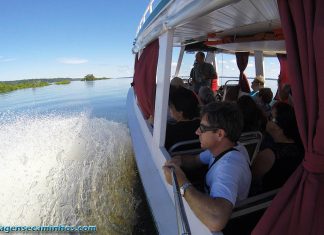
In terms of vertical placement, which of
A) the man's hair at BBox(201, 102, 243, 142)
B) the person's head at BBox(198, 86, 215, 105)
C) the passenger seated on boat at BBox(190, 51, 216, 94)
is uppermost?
the passenger seated on boat at BBox(190, 51, 216, 94)

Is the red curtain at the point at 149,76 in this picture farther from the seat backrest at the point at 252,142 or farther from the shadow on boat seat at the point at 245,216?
the shadow on boat seat at the point at 245,216

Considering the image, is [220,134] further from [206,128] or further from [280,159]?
[280,159]

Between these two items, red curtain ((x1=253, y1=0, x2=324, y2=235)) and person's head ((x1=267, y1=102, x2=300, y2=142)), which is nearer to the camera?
red curtain ((x1=253, y1=0, x2=324, y2=235))

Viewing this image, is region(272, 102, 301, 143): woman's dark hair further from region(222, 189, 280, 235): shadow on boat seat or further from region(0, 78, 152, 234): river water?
region(0, 78, 152, 234): river water

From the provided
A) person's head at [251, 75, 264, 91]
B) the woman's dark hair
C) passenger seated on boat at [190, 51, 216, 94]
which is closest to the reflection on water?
the woman's dark hair

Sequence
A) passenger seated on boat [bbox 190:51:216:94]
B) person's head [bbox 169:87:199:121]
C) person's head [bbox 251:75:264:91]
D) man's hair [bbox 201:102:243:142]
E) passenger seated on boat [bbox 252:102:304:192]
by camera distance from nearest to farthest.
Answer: man's hair [bbox 201:102:243:142], passenger seated on boat [bbox 252:102:304:192], person's head [bbox 169:87:199:121], person's head [bbox 251:75:264:91], passenger seated on boat [bbox 190:51:216:94]

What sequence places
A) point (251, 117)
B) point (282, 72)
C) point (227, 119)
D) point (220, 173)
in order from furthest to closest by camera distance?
point (282, 72) → point (251, 117) → point (227, 119) → point (220, 173)

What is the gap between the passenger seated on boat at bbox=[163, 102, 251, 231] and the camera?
140 centimetres

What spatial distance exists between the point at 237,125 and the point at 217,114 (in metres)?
0.13

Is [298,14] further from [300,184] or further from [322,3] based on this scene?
[300,184]

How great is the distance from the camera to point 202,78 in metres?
6.95

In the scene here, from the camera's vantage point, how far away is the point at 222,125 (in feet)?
5.47

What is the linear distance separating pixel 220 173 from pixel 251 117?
1299 mm

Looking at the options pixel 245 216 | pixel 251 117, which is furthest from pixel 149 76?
pixel 245 216
